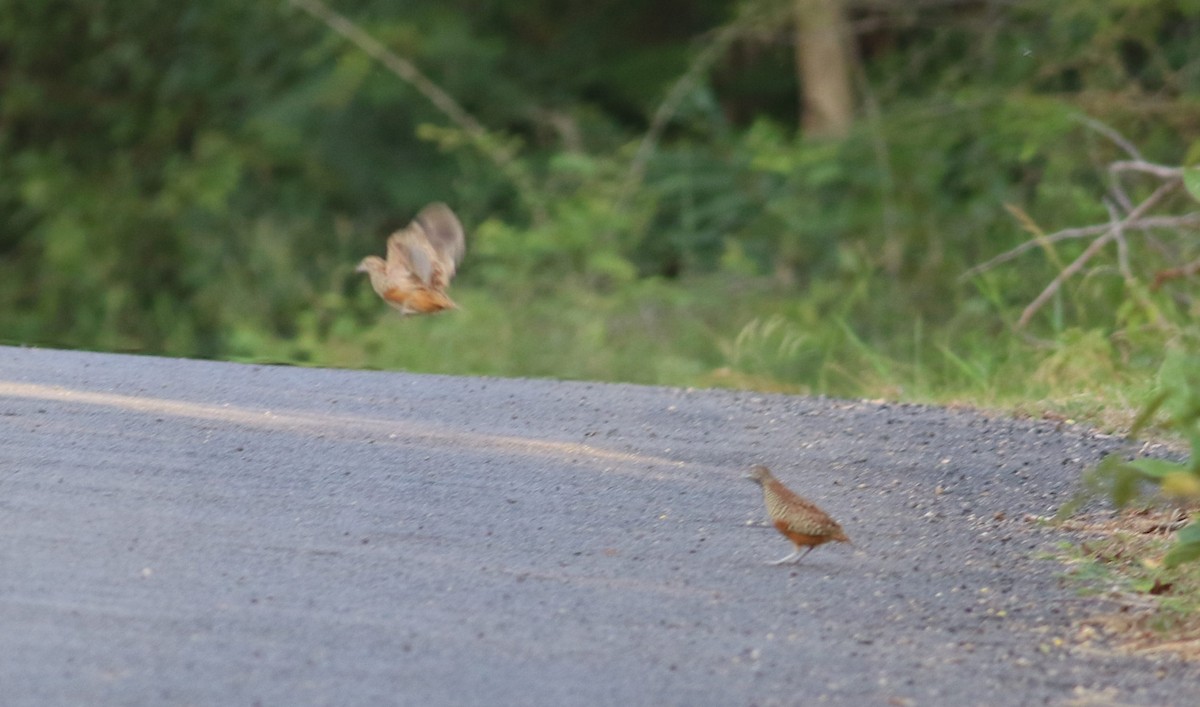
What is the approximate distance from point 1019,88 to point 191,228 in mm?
8171

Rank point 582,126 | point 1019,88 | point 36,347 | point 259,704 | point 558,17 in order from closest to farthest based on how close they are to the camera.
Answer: point 259,704, point 36,347, point 1019,88, point 582,126, point 558,17

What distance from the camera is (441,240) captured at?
25.8 feet

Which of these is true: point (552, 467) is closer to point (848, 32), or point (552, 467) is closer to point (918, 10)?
point (848, 32)

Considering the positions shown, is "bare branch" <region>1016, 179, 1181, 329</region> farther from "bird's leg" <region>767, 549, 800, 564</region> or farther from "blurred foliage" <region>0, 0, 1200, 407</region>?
"bird's leg" <region>767, 549, 800, 564</region>

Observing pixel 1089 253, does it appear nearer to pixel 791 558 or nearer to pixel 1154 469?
pixel 791 558

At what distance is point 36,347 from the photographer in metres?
7.83

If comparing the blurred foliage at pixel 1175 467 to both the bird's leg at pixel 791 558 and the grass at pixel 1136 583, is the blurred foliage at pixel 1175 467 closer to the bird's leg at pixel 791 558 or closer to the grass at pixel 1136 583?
the grass at pixel 1136 583

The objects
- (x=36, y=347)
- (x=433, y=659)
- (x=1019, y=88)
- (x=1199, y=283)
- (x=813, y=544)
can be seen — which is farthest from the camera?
(x=1019, y=88)

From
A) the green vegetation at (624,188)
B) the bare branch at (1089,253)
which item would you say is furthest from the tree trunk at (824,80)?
the bare branch at (1089,253)

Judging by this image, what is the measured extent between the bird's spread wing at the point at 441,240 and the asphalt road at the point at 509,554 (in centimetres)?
65

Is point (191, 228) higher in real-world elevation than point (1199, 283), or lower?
lower

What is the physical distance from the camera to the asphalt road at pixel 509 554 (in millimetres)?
3717


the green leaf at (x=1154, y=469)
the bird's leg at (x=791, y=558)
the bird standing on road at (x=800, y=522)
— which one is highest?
the green leaf at (x=1154, y=469)

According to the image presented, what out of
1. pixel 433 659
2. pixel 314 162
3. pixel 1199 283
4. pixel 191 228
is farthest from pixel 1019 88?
pixel 433 659
